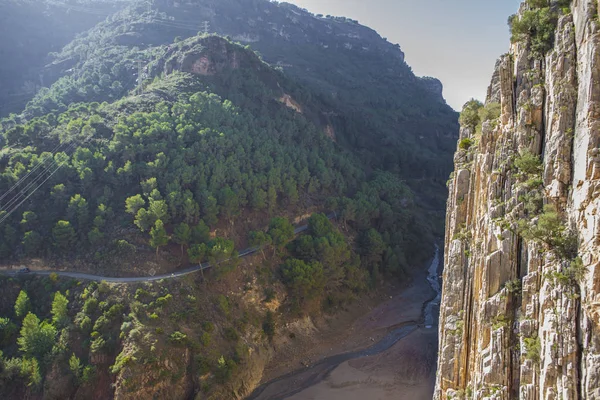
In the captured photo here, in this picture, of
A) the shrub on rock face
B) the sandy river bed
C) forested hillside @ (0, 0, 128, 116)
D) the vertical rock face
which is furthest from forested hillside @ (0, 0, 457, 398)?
the vertical rock face

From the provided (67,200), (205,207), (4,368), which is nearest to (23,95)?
(67,200)

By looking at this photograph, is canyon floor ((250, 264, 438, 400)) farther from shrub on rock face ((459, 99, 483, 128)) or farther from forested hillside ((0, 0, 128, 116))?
forested hillside ((0, 0, 128, 116))

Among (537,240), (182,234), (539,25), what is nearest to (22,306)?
(182,234)

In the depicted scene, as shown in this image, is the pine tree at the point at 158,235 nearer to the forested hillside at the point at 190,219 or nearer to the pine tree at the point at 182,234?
the forested hillside at the point at 190,219

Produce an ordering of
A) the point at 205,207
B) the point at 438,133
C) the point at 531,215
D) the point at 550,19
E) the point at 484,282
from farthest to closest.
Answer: the point at 438,133
the point at 205,207
the point at 550,19
the point at 484,282
the point at 531,215

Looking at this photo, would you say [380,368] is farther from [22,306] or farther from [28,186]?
[28,186]

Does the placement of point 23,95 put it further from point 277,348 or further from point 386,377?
→ point 386,377

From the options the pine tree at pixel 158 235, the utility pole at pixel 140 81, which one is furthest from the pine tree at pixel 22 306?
the utility pole at pixel 140 81
